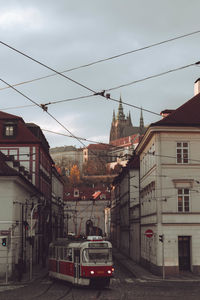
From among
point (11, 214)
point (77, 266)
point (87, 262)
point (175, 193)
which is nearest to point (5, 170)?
point (11, 214)

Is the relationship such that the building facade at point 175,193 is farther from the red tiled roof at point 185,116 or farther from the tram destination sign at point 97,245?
the tram destination sign at point 97,245

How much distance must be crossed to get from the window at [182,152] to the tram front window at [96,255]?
12803mm

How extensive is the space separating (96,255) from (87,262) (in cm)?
71

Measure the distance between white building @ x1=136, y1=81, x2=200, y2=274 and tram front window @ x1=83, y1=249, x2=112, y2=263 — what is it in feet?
28.9

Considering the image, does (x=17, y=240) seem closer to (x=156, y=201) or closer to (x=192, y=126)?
(x=156, y=201)

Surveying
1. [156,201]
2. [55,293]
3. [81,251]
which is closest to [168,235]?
[156,201]

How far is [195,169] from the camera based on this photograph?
3775 cm

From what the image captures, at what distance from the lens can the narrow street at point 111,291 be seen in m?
23.0

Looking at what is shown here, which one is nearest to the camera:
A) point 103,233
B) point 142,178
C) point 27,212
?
point 27,212

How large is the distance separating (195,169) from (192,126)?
A: 329cm

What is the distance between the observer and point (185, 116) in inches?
1534

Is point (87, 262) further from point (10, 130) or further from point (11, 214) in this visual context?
point (10, 130)

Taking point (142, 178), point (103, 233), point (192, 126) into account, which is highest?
point (192, 126)

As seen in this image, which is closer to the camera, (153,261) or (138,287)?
(138,287)
